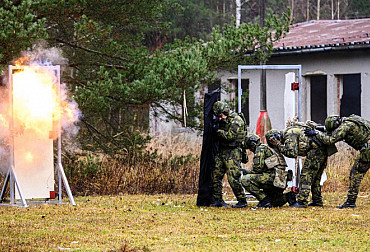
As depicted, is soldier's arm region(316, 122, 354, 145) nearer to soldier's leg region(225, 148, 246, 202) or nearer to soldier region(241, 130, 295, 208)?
soldier region(241, 130, 295, 208)

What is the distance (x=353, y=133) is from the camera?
41.8 feet

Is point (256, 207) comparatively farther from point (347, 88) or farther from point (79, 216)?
point (347, 88)

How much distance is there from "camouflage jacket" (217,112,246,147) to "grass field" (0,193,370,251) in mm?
1246

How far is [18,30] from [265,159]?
576cm

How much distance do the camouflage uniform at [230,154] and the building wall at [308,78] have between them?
802cm

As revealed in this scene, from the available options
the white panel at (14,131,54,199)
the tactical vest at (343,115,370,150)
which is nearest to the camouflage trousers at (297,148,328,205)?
the tactical vest at (343,115,370,150)

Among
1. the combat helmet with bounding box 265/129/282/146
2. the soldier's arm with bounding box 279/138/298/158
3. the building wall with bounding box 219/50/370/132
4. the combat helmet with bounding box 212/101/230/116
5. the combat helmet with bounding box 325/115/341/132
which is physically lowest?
the soldier's arm with bounding box 279/138/298/158

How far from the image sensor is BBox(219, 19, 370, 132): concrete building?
22516mm

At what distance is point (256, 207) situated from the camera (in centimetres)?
1312

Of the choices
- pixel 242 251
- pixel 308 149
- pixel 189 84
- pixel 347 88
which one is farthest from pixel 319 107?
pixel 242 251

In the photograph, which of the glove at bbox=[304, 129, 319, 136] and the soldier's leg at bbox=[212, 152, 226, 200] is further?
the soldier's leg at bbox=[212, 152, 226, 200]

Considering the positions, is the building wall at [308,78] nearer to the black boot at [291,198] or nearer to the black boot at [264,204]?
the black boot at [291,198]

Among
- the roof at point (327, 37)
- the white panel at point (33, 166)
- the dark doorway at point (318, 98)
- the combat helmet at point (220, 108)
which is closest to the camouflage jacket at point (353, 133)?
the combat helmet at point (220, 108)

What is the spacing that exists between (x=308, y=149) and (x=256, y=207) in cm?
144
